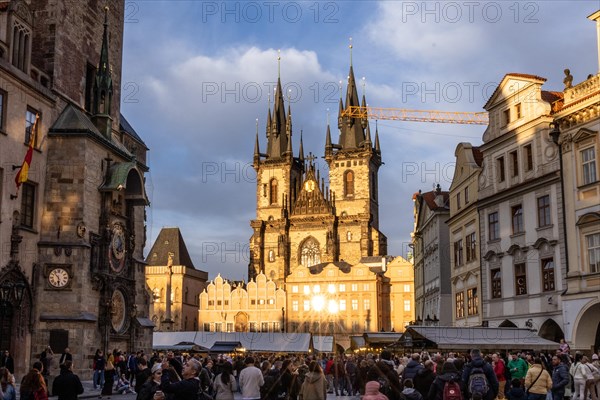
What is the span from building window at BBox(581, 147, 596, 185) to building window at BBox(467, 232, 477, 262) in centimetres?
1025

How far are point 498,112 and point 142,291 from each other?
19.3 meters

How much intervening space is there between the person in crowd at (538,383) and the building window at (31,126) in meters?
20.1

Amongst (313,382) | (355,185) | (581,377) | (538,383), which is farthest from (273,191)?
(313,382)

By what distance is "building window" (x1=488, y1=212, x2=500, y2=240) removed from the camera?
39281mm

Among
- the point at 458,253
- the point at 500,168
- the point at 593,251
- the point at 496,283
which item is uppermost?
the point at 500,168

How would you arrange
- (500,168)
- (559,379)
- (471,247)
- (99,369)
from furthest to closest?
(471,247)
(500,168)
(99,369)
(559,379)

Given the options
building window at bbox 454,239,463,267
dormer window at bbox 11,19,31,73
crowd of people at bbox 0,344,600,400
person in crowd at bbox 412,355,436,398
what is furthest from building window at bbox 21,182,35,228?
building window at bbox 454,239,463,267

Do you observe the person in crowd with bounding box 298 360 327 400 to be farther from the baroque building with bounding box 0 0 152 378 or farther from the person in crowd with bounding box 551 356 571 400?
the baroque building with bounding box 0 0 152 378

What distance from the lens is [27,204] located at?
29.0 metres

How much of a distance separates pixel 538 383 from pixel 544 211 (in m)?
20.8

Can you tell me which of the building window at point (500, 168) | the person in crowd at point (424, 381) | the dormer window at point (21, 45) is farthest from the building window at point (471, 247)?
the person in crowd at point (424, 381)

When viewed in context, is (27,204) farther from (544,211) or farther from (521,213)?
(521,213)

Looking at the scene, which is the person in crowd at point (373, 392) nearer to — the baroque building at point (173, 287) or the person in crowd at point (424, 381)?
the person in crowd at point (424, 381)

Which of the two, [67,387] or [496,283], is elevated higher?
[496,283]
